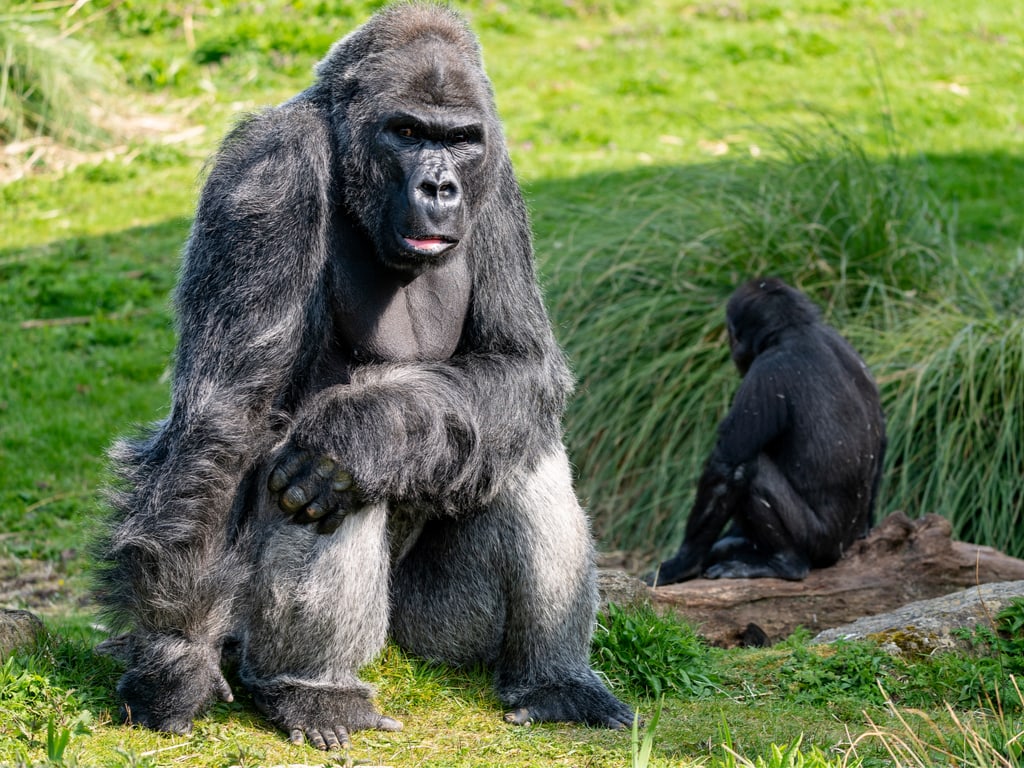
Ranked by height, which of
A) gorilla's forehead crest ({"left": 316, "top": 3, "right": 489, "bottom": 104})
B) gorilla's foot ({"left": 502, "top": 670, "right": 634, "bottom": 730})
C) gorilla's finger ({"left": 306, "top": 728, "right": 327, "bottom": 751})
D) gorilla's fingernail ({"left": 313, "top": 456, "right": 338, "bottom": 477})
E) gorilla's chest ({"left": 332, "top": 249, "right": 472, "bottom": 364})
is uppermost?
gorilla's forehead crest ({"left": 316, "top": 3, "right": 489, "bottom": 104})

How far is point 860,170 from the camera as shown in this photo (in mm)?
9406

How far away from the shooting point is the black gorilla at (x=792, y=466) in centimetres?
701

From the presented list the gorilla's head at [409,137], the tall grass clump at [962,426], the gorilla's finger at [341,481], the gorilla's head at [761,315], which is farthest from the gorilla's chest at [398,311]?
the tall grass clump at [962,426]

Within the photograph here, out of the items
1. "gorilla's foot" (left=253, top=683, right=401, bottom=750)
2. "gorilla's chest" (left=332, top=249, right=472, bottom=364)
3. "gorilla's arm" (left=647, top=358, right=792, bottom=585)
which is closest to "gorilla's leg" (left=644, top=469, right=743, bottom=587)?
"gorilla's arm" (left=647, top=358, right=792, bottom=585)

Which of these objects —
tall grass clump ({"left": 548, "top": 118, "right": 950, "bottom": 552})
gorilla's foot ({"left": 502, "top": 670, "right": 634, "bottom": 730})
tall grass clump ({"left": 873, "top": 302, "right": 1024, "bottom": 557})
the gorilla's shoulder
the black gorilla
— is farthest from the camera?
tall grass clump ({"left": 548, "top": 118, "right": 950, "bottom": 552})

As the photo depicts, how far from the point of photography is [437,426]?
13.8 feet

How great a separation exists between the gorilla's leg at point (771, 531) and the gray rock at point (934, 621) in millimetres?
1095

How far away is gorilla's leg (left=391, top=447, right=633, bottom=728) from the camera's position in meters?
4.50

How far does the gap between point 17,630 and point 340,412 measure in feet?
4.89

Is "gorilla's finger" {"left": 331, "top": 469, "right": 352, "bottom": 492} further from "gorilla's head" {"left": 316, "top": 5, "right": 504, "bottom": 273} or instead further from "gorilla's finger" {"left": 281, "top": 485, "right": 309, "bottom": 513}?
"gorilla's head" {"left": 316, "top": 5, "right": 504, "bottom": 273}

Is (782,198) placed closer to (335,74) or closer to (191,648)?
(335,74)

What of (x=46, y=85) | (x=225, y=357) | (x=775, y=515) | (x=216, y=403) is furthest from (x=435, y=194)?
(x=46, y=85)

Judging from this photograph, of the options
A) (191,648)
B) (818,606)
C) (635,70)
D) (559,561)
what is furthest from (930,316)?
(635,70)

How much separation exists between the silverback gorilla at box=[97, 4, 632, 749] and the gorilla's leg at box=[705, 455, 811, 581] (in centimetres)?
258
